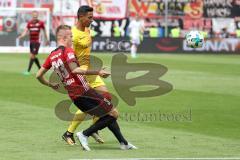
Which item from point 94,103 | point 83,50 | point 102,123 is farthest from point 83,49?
point 102,123

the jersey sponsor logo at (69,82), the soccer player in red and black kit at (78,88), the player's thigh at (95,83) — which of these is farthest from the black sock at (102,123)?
the player's thigh at (95,83)

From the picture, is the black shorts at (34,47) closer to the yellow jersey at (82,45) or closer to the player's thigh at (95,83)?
the yellow jersey at (82,45)

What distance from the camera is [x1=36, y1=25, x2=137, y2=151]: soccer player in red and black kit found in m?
11.8

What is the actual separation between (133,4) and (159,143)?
144 feet

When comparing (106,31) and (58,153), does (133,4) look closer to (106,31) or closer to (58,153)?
(106,31)

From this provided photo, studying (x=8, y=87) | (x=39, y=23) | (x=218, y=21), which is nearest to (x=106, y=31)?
(x=218, y=21)

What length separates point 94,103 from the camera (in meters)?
11.9

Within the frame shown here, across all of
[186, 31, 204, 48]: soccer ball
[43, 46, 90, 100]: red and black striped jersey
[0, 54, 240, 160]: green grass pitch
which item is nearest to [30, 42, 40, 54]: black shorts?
[0, 54, 240, 160]: green grass pitch

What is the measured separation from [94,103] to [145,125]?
3.32 meters

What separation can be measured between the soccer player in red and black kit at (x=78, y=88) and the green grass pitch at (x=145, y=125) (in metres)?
0.36

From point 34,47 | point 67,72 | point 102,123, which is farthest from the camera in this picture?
point 34,47

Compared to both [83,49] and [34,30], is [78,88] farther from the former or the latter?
[34,30]

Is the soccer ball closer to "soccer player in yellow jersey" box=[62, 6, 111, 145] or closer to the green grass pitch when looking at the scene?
the green grass pitch

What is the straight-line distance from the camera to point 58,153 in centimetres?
1155
